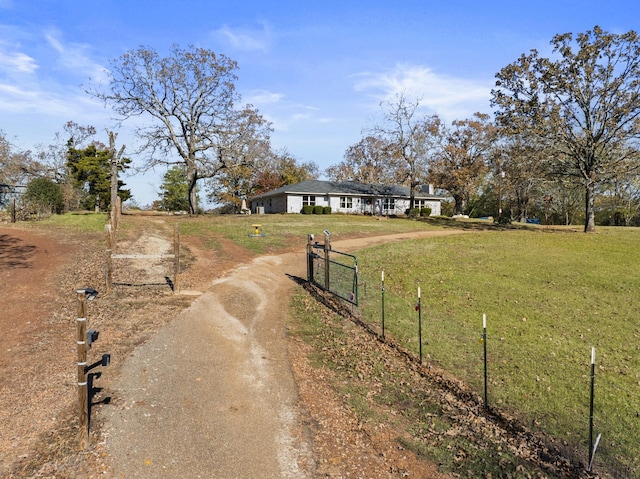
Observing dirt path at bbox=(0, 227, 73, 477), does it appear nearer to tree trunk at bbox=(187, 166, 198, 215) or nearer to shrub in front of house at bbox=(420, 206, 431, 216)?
tree trunk at bbox=(187, 166, 198, 215)

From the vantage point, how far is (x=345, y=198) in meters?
51.5

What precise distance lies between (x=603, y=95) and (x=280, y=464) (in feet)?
113

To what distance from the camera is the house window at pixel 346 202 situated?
2024 inches

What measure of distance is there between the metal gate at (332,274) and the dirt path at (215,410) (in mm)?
2720

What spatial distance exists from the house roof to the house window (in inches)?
32.9

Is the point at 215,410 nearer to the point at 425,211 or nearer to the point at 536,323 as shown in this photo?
the point at 536,323

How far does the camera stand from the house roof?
4962 cm

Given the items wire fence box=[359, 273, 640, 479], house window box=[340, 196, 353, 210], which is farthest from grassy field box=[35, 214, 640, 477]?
house window box=[340, 196, 353, 210]

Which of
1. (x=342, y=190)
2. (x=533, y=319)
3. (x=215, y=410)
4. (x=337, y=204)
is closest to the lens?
(x=215, y=410)

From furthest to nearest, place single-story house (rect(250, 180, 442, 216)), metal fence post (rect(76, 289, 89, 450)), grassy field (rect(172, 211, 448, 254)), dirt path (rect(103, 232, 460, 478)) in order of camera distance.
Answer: single-story house (rect(250, 180, 442, 216)), grassy field (rect(172, 211, 448, 254)), metal fence post (rect(76, 289, 89, 450)), dirt path (rect(103, 232, 460, 478))

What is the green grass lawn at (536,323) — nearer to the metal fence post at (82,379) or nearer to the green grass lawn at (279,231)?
the green grass lawn at (279,231)

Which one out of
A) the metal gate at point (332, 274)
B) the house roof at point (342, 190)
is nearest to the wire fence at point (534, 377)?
the metal gate at point (332, 274)

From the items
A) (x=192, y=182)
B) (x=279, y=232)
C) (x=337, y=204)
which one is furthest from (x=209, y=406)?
(x=337, y=204)

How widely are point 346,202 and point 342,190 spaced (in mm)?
1569
